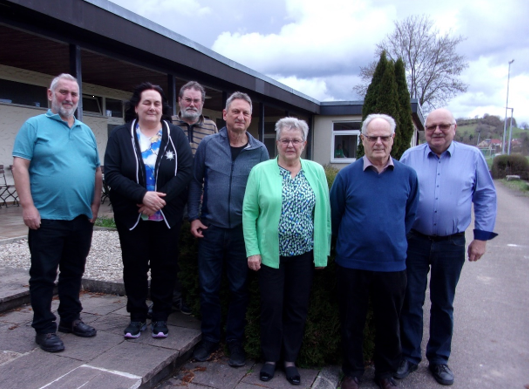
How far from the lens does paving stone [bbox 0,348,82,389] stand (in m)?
2.37

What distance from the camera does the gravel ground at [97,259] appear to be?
15.1 feet

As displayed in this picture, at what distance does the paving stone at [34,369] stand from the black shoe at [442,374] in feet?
8.25

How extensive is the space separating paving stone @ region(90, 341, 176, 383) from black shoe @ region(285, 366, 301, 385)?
31.5 inches

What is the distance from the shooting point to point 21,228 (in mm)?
7191

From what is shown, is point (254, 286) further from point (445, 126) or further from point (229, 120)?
point (445, 126)

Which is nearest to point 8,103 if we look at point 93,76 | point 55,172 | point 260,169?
point 93,76

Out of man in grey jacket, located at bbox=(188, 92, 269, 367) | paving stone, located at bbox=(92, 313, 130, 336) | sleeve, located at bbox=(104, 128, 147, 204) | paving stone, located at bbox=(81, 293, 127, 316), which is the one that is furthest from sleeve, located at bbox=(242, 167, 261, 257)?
paving stone, located at bbox=(81, 293, 127, 316)

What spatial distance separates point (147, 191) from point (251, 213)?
746mm

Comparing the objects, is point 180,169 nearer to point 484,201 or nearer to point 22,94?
point 484,201

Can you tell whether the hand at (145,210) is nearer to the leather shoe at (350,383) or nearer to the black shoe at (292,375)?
the black shoe at (292,375)

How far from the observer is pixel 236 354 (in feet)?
9.78

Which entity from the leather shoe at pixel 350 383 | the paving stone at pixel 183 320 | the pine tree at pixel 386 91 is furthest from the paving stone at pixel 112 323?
the pine tree at pixel 386 91

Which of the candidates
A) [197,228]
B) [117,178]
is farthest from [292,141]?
[117,178]

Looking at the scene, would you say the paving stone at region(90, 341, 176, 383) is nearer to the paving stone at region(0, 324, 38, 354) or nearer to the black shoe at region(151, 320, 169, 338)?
the black shoe at region(151, 320, 169, 338)
